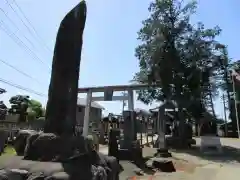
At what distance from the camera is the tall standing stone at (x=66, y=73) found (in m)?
5.46

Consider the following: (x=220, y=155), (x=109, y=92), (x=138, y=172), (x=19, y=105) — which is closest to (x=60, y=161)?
(x=138, y=172)

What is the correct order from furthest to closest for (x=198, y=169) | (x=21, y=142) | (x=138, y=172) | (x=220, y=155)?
(x=220, y=155), (x=198, y=169), (x=138, y=172), (x=21, y=142)

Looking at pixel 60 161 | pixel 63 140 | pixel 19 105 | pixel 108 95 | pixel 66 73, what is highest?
pixel 19 105

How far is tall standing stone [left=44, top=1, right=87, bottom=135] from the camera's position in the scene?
5461mm

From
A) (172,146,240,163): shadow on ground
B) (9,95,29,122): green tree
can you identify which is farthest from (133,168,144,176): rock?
(9,95,29,122): green tree

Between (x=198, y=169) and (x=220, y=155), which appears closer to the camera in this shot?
(x=198, y=169)

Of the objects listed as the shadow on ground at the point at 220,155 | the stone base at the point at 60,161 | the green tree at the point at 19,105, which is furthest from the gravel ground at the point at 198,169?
the green tree at the point at 19,105

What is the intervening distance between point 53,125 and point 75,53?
1400 millimetres

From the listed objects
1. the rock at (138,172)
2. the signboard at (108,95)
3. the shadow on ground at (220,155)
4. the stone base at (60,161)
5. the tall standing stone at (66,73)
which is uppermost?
the signboard at (108,95)

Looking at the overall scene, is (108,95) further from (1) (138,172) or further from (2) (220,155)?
Answer: (1) (138,172)

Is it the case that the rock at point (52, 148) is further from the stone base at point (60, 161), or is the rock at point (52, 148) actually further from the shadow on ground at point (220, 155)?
the shadow on ground at point (220, 155)

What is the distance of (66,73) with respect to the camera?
5.55 metres

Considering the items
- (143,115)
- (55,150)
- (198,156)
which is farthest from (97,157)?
(143,115)

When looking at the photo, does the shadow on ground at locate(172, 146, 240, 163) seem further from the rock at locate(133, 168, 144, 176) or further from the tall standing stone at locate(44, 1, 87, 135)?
the tall standing stone at locate(44, 1, 87, 135)
